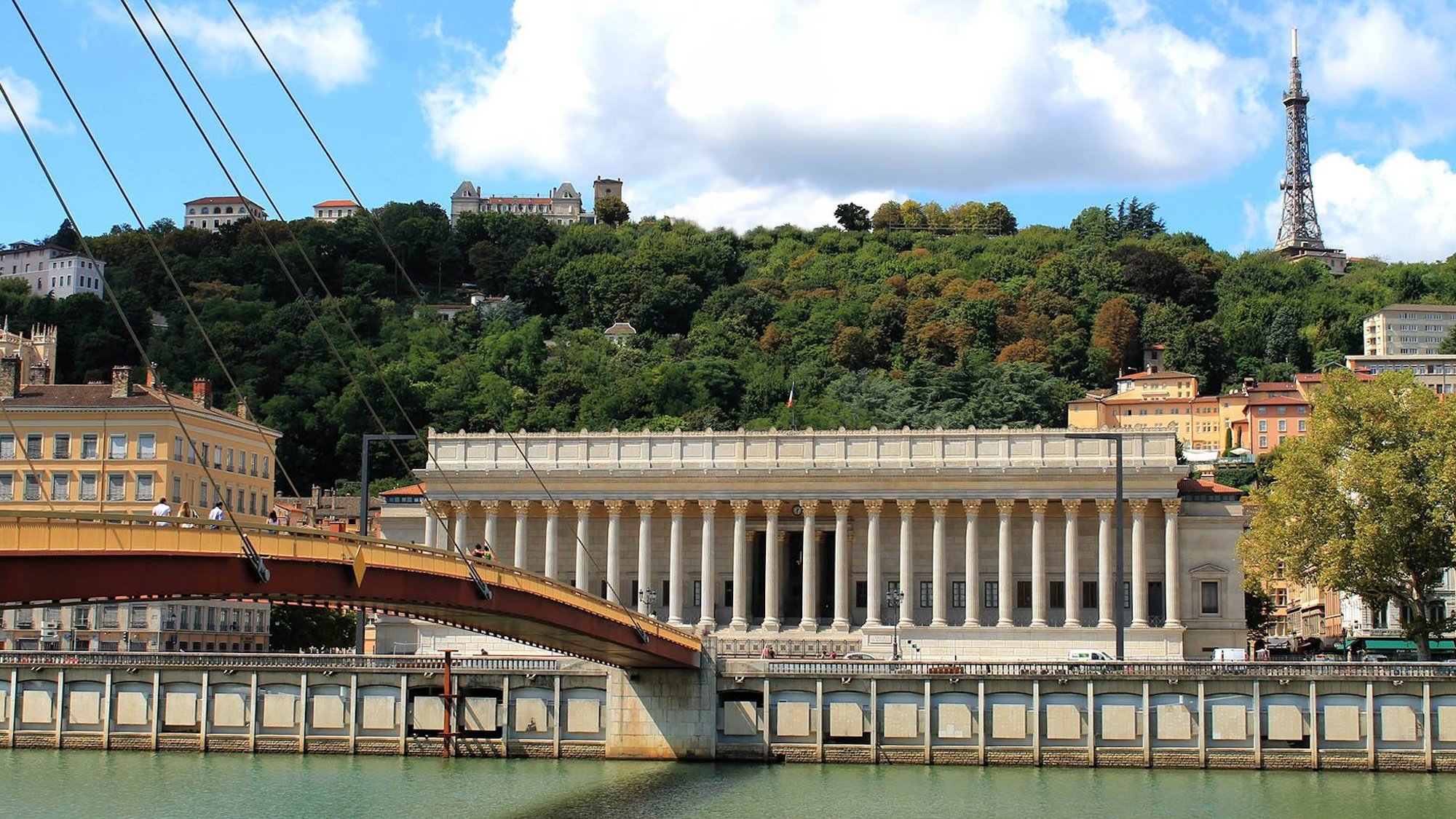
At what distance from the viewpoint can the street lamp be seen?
296 feet

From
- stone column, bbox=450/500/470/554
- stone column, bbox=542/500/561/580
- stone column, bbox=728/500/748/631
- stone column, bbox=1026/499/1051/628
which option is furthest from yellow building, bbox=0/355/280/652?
stone column, bbox=1026/499/1051/628

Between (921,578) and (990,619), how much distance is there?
159 inches

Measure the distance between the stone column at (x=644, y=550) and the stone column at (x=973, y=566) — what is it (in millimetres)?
15720

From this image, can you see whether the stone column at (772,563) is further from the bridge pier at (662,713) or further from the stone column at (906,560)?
the bridge pier at (662,713)

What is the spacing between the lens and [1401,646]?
97688 millimetres

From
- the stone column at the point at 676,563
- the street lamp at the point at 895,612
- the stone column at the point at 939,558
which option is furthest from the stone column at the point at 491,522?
the stone column at the point at 939,558

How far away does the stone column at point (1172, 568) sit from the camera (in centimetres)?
9675

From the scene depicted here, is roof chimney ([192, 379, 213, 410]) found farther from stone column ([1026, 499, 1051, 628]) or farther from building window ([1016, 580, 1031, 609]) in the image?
stone column ([1026, 499, 1051, 628])

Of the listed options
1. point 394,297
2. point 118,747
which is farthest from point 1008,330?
point 118,747

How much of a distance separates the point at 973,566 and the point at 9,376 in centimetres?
4846

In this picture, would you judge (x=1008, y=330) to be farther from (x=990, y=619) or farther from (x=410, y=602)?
(x=410, y=602)

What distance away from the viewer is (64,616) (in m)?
90.9

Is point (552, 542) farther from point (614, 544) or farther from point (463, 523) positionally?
point (463, 523)

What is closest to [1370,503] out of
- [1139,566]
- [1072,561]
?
[1139,566]
